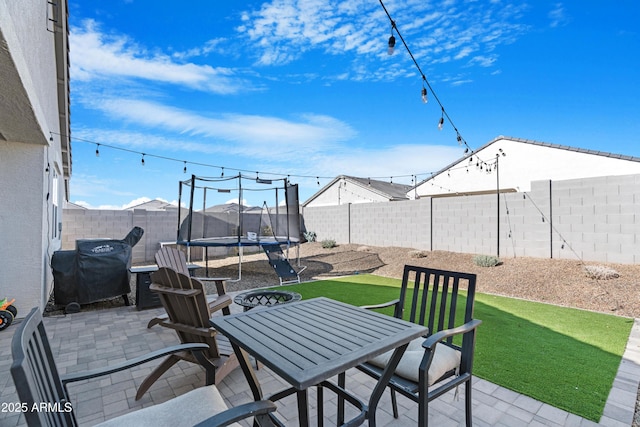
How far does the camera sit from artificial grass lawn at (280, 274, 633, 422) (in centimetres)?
228

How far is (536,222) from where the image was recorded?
6.82m

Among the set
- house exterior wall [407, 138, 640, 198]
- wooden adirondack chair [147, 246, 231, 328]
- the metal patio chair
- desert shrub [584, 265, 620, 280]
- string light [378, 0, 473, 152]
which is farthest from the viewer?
house exterior wall [407, 138, 640, 198]

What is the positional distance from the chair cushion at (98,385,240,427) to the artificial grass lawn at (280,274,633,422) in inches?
87.0

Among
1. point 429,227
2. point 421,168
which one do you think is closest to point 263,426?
point 429,227

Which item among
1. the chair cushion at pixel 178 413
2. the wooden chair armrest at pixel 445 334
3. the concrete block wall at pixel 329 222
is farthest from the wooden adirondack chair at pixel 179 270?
the concrete block wall at pixel 329 222

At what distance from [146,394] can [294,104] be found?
8715mm

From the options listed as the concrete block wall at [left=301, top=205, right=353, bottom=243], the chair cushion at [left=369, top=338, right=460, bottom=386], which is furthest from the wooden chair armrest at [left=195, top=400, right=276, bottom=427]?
the concrete block wall at [left=301, top=205, right=353, bottom=243]

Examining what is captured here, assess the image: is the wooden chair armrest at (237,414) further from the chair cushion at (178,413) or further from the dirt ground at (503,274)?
the dirt ground at (503,274)

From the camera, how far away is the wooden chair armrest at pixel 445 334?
62.4 inches

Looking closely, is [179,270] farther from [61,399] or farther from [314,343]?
[314,343]

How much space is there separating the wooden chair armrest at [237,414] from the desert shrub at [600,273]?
21.2 ft

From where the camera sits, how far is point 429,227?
8.87 meters

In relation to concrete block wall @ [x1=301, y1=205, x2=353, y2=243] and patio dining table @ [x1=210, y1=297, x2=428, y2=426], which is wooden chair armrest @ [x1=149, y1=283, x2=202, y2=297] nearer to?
patio dining table @ [x1=210, y1=297, x2=428, y2=426]

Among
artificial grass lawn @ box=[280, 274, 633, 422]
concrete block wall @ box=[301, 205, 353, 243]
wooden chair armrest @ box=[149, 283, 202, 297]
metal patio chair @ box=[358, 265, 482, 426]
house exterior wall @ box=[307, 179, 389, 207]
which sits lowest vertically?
artificial grass lawn @ box=[280, 274, 633, 422]
